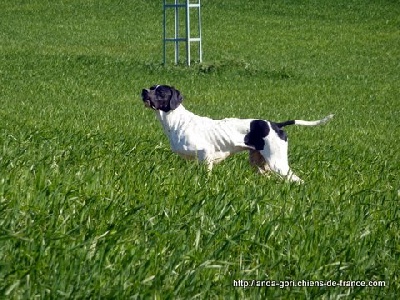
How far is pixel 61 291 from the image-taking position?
3895 millimetres

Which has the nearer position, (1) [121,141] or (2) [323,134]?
(1) [121,141]

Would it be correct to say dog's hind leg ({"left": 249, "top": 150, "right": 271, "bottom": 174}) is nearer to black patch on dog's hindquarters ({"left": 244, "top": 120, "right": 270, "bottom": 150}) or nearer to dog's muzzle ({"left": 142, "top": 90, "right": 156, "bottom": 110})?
black patch on dog's hindquarters ({"left": 244, "top": 120, "right": 270, "bottom": 150})

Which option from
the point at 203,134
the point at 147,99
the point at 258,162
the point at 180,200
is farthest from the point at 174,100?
the point at 180,200

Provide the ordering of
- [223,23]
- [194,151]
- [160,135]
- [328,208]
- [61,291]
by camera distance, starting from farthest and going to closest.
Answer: [223,23] → [160,135] → [194,151] → [328,208] → [61,291]

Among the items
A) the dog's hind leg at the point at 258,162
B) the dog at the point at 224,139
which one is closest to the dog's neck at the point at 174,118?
the dog at the point at 224,139

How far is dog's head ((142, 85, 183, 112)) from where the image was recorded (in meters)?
8.96

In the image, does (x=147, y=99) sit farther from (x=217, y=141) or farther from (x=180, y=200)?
(x=180, y=200)

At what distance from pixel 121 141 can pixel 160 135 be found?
190 centimetres

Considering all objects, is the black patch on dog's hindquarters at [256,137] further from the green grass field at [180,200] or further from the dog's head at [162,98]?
the dog's head at [162,98]

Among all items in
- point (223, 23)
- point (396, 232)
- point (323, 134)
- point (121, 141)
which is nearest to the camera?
point (396, 232)

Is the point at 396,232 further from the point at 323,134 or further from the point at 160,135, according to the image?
the point at 323,134

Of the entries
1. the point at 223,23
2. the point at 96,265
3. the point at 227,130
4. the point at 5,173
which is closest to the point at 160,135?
the point at 227,130

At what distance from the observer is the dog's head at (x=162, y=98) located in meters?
8.96

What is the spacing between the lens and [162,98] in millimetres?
8977
